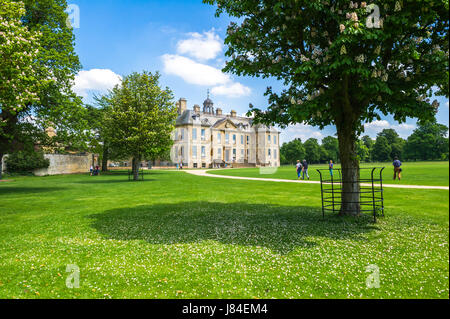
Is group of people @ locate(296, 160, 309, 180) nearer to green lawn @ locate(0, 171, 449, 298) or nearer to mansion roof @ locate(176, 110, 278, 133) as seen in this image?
green lawn @ locate(0, 171, 449, 298)

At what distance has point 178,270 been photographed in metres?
5.82

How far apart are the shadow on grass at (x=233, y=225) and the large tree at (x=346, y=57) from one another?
5.65 ft

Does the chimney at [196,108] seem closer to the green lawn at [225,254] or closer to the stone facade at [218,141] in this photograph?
the stone facade at [218,141]

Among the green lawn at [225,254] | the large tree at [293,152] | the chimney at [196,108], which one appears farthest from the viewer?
the large tree at [293,152]

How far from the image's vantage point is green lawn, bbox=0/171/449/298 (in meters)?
4.97

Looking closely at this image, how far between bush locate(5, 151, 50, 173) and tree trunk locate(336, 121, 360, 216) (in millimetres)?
45940

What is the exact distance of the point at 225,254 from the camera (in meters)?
6.80

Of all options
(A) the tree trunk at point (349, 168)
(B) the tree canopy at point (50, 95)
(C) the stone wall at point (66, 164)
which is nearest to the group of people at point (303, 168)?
(A) the tree trunk at point (349, 168)

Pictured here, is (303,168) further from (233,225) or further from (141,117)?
(233,225)

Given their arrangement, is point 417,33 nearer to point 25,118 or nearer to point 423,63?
point 423,63

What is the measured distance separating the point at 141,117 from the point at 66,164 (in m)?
28.9

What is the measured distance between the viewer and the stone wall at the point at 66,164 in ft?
157

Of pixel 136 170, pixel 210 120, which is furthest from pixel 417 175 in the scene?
pixel 210 120

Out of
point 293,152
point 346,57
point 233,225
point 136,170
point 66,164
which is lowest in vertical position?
point 233,225
